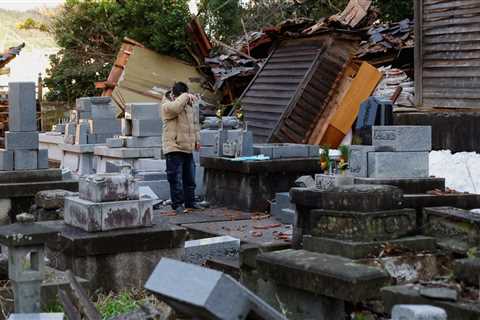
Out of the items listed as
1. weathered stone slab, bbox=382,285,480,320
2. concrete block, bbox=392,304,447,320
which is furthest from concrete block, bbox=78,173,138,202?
concrete block, bbox=392,304,447,320

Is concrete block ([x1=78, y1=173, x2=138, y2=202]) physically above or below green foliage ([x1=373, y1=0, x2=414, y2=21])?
below

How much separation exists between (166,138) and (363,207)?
5.61 metres

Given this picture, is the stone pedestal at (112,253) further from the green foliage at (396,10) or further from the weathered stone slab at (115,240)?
the green foliage at (396,10)

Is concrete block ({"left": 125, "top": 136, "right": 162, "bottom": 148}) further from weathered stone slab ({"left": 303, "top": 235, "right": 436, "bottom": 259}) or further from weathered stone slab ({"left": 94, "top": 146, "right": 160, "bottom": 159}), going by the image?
weathered stone slab ({"left": 303, "top": 235, "right": 436, "bottom": 259})

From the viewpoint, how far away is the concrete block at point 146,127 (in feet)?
49.2

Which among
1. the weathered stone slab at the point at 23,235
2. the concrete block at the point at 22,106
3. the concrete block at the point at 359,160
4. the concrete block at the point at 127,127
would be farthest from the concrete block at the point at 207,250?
the concrete block at the point at 127,127

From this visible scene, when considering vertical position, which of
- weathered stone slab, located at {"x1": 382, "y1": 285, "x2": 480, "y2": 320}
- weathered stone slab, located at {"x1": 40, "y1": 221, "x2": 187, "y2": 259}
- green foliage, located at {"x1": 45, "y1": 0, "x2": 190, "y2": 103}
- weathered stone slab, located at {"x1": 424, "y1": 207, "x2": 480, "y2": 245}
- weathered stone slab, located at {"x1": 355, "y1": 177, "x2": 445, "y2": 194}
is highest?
green foliage, located at {"x1": 45, "y1": 0, "x2": 190, "y2": 103}

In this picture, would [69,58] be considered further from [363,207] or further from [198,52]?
[363,207]

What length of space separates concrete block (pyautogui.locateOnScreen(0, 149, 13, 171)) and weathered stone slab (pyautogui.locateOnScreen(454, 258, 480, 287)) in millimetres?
7116

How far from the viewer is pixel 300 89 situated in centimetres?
1692

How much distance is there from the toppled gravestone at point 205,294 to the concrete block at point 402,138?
483 cm

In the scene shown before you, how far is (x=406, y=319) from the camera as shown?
4059mm

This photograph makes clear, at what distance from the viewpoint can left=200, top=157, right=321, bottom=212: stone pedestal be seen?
12430 mm

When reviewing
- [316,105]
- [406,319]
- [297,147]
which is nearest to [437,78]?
[316,105]
